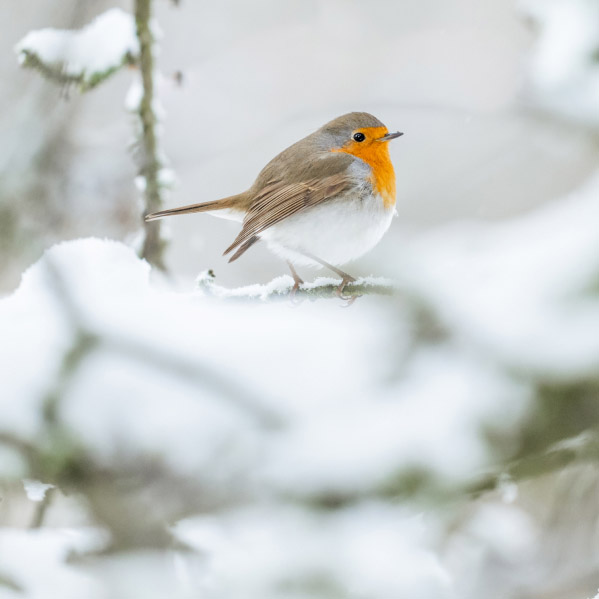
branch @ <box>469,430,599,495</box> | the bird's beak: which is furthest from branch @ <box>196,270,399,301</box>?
branch @ <box>469,430,599,495</box>

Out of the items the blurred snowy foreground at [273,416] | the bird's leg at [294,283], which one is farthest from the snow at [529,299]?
the bird's leg at [294,283]

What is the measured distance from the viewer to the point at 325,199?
75.3 inches

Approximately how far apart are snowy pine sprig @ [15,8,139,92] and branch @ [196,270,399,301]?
0.64 meters

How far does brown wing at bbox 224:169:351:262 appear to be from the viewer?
175cm

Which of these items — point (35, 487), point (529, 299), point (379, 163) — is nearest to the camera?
point (35, 487)

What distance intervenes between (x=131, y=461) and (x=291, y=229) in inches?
29.0

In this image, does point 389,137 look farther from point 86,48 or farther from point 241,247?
point 86,48

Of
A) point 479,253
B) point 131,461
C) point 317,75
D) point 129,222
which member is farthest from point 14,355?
point 317,75

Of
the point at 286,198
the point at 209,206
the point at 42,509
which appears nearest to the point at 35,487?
the point at 42,509

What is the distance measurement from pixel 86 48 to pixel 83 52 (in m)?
0.03

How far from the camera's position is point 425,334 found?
1571 millimetres

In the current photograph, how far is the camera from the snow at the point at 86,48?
68.0 inches

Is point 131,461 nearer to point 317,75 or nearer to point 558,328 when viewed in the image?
point 558,328

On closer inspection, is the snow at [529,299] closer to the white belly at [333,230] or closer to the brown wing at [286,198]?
the white belly at [333,230]
